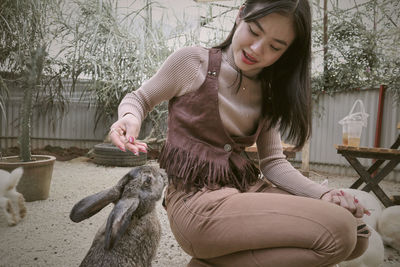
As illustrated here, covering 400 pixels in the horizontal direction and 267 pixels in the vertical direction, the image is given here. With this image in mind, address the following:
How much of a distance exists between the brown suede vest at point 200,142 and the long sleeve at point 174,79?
0.03m

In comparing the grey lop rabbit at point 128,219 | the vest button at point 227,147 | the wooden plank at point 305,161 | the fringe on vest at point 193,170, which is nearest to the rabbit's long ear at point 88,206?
the grey lop rabbit at point 128,219

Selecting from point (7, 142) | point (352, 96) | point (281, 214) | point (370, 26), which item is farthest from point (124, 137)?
point (352, 96)

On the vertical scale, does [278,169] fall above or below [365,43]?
below

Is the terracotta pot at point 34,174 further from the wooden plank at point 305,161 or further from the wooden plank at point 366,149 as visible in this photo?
the wooden plank at point 366,149

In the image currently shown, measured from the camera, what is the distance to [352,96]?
1.50 m

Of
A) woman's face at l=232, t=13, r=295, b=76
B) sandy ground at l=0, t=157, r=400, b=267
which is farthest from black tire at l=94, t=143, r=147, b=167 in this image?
woman's face at l=232, t=13, r=295, b=76

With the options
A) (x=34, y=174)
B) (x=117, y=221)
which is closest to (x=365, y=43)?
(x=117, y=221)

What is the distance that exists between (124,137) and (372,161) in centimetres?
163

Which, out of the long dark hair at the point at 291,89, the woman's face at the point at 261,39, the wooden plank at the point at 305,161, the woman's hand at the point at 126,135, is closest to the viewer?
the woman's hand at the point at 126,135

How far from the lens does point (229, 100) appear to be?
0.87 metres

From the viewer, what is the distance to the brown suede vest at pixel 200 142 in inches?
32.0

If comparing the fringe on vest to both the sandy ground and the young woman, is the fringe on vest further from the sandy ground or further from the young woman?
the sandy ground

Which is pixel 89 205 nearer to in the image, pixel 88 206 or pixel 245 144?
pixel 88 206

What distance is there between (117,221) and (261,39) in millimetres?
596
